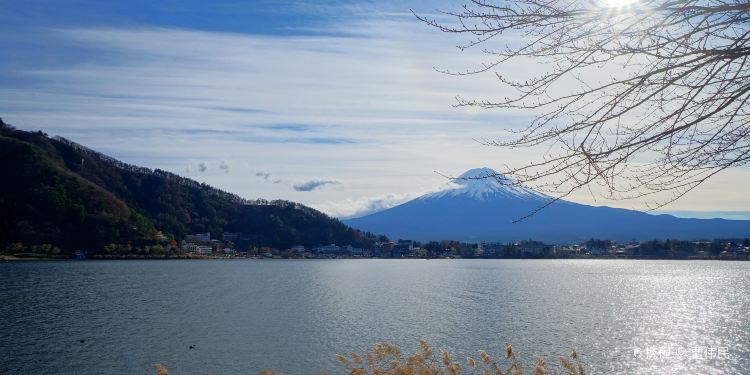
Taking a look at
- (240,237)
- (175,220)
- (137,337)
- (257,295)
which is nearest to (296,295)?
(257,295)

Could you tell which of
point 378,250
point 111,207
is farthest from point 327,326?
point 378,250

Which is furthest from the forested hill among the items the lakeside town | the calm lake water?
the calm lake water

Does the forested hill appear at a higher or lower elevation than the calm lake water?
higher

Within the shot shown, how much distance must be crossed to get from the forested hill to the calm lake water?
4226 centimetres

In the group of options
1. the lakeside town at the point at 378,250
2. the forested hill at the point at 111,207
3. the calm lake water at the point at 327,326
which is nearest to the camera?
the calm lake water at the point at 327,326

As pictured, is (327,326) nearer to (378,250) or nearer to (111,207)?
(111,207)

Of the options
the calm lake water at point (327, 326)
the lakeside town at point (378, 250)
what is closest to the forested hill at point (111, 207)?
the lakeside town at point (378, 250)

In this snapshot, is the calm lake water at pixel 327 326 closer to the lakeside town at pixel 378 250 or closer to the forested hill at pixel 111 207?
the forested hill at pixel 111 207

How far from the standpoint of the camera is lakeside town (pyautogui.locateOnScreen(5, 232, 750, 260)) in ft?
308

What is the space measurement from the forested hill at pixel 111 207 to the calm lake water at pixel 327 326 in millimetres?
42259

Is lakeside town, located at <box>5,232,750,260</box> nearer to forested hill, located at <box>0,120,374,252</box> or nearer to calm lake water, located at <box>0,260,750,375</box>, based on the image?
forested hill, located at <box>0,120,374,252</box>

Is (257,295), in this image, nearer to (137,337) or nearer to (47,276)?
(137,337)

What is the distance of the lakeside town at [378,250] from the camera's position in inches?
3696

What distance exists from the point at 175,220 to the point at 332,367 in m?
99.1
